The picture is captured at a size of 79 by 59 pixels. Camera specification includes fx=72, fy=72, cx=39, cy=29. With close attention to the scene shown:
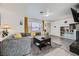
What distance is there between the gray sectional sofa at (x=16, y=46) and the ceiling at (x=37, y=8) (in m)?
0.55

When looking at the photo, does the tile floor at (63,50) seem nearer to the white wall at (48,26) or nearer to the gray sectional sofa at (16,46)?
the white wall at (48,26)

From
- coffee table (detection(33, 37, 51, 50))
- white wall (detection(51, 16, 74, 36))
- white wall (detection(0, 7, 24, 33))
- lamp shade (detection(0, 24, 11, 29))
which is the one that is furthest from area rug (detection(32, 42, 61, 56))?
lamp shade (detection(0, 24, 11, 29))

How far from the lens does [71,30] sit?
1781 mm

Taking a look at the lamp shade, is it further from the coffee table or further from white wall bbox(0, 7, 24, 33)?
the coffee table

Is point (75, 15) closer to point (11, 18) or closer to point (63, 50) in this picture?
point (63, 50)

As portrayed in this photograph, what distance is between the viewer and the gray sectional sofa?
5.72ft

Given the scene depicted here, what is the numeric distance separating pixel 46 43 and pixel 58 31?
0.44 meters

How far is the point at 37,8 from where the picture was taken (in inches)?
69.1

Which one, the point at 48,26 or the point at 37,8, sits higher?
the point at 37,8

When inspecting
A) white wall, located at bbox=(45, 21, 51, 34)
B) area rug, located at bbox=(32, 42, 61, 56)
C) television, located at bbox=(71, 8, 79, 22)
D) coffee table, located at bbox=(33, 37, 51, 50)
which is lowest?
area rug, located at bbox=(32, 42, 61, 56)

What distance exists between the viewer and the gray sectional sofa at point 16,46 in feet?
5.72

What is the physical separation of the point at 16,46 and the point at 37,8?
1.07 meters

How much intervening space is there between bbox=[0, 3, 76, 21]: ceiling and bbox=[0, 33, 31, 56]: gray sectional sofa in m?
0.55

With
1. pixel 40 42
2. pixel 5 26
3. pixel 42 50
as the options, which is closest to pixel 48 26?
pixel 40 42
